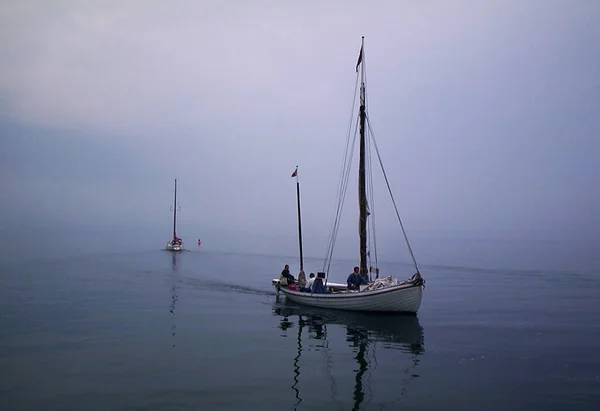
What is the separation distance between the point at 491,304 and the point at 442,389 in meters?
23.5

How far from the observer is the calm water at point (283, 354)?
14.2 meters

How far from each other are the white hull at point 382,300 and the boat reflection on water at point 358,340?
55 centimetres

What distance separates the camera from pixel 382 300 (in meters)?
28.0

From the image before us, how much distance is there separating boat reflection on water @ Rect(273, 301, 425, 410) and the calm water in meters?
0.07

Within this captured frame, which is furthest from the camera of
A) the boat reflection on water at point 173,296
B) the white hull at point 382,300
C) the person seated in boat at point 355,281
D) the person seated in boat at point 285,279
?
the person seated in boat at point 285,279

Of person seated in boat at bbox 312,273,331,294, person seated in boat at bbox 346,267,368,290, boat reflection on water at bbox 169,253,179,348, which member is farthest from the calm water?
person seated in boat at bbox 346,267,368,290

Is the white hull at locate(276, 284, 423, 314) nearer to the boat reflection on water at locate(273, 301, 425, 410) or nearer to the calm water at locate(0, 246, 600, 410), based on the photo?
the boat reflection on water at locate(273, 301, 425, 410)

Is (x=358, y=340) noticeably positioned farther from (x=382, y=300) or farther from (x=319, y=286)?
(x=319, y=286)

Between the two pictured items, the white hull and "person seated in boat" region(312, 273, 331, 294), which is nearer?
the white hull

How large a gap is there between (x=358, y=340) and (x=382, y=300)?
5754 mm

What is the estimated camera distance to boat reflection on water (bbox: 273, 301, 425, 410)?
16031mm

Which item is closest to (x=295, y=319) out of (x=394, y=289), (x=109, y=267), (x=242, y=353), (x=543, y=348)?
(x=394, y=289)

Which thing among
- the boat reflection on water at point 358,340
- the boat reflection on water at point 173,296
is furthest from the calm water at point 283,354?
the boat reflection on water at point 173,296

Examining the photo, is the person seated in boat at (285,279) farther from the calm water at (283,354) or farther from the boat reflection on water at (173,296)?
the boat reflection on water at (173,296)
